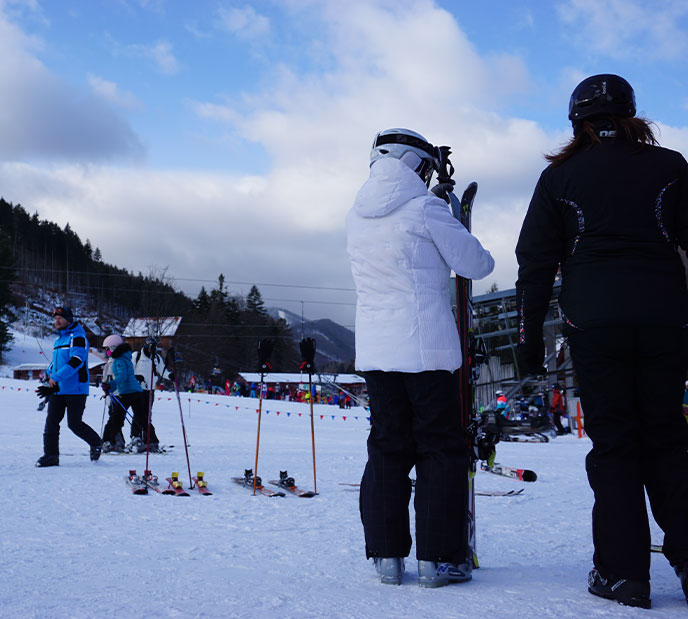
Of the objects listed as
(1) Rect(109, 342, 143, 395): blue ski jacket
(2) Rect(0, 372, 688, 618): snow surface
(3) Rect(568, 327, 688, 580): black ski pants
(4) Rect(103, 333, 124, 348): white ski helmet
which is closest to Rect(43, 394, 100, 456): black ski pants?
(2) Rect(0, 372, 688, 618): snow surface

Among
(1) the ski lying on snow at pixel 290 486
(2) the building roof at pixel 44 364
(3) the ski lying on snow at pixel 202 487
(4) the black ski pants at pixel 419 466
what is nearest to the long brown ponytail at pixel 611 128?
(4) the black ski pants at pixel 419 466

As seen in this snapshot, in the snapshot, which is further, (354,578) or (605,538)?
(354,578)

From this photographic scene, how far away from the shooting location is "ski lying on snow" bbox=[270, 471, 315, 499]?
5.63 m

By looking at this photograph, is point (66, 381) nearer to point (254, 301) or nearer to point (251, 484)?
point (251, 484)

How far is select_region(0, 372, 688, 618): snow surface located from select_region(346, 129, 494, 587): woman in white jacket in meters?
0.19

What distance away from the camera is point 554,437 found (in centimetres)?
1741

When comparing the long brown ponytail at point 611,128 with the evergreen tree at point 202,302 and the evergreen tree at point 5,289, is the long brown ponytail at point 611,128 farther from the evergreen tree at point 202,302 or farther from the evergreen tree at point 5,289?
the evergreen tree at point 202,302

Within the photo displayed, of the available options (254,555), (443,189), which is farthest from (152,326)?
(443,189)

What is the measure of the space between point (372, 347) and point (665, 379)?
109 cm

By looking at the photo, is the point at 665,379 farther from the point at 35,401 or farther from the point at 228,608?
the point at 35,401

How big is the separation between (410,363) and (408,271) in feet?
1.26

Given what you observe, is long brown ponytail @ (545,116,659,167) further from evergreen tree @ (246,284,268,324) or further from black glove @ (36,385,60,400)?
evergreen tree @ (246,284,268,324)

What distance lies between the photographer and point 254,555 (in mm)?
3311

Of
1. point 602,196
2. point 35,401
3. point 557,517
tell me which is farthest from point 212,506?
point 35,401
